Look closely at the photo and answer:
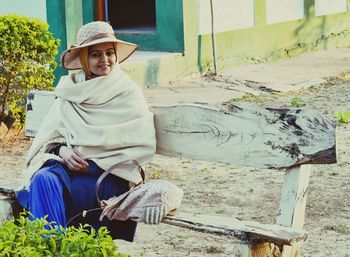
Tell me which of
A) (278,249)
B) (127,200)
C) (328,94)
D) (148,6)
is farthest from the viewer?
(148,6)

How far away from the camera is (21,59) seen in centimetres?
880

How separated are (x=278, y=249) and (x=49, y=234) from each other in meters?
1.30

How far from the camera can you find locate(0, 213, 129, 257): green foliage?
3.21m

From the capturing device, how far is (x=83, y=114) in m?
5.12

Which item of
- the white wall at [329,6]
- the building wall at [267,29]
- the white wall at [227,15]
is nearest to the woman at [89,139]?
the building wall at [267,29]

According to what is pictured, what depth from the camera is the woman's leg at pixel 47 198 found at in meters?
4.72

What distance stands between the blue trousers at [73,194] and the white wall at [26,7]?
21.2 feet

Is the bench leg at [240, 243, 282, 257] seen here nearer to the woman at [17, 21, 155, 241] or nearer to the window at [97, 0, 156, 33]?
the woman at [17, 21, 155, 241]

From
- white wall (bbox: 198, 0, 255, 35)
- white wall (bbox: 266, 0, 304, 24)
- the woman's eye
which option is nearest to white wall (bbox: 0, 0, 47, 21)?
white wall (bbox: 198, 0, 255, 35)

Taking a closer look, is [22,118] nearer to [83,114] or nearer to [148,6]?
[83,114]

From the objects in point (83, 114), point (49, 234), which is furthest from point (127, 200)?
point (49, 234)

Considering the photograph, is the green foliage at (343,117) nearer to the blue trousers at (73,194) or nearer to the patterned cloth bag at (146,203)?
the blue trousers at (73,194)

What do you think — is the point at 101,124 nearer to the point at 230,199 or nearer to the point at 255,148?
the point at 255,148

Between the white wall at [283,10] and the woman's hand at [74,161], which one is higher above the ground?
the white wall at [283,10]
